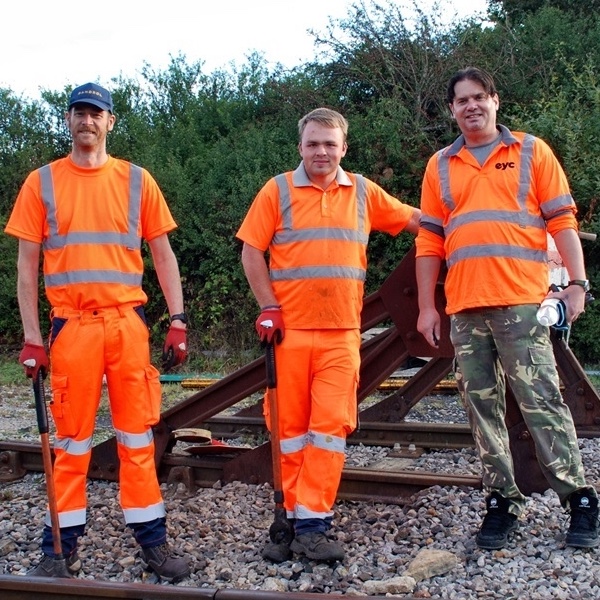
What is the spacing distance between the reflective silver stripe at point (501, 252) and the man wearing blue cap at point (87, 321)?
168cm

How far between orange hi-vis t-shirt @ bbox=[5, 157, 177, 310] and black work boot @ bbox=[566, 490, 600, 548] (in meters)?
2.43

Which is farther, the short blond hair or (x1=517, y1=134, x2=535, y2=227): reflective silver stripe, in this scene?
the short blond hair

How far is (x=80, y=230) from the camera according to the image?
4.15m

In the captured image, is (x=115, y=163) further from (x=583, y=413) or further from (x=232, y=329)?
(x=232, y=329)

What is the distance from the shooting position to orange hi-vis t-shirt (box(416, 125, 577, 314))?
4074 millimetres

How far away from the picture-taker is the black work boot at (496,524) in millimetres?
4152

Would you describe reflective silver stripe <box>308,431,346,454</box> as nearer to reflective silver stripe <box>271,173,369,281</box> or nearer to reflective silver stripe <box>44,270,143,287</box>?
reflective silver stripe <box>271,173,369,281</box>

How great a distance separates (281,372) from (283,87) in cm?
1182

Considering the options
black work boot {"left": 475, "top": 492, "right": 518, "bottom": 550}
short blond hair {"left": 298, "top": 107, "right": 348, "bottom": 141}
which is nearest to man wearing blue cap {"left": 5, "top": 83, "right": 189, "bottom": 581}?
short blond hair {"left": 298, "top": 107, "right": 348, "bottom": 141}

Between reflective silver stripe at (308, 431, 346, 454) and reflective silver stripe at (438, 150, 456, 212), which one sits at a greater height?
reflective silver stripe at (438, 150, 456, 212)

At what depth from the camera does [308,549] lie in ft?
13.5

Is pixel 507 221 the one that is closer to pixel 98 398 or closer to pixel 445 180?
pixel 445 180

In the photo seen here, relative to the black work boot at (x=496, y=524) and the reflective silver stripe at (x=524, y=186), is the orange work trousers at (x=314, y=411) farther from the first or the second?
the reflective silver stripe at (x=524, y=186)

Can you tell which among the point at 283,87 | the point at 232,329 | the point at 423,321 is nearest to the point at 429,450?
the point at 423,321
